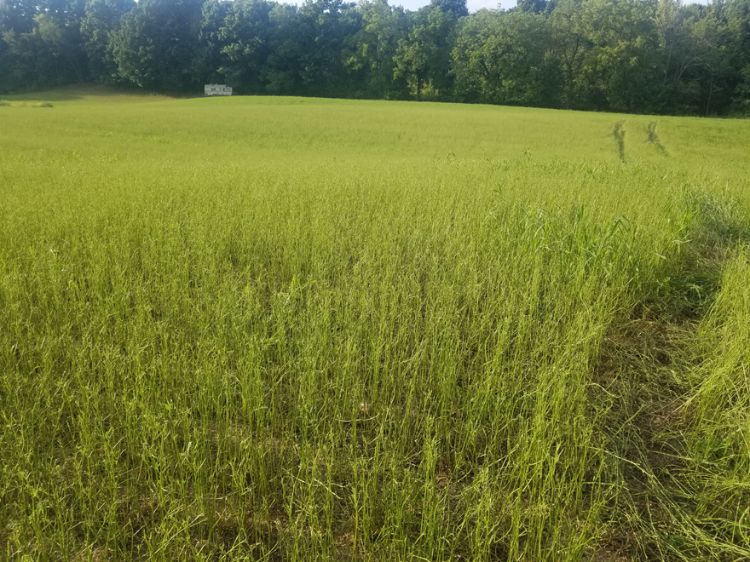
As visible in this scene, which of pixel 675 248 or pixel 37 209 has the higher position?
pixel 37 209

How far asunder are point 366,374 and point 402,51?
183 ft

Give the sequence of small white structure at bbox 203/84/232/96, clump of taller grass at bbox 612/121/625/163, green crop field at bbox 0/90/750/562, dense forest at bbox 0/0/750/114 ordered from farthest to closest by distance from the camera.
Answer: small white structure at bbox 203/84/232/96
dense forest at bbox 0/0/750/114
clump of taller grass at bbox 612/121/625/163
green crop field at bbox 0/90/750/562

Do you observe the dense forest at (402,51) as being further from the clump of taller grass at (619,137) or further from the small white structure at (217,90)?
the clump of taller grass at (619,137)

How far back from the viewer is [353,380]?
2.54 m

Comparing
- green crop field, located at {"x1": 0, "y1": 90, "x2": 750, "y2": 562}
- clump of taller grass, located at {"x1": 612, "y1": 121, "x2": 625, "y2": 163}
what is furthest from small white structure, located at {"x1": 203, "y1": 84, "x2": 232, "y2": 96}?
green crop field, located at {"x1": 0, "y1": 90, "x2": 750, "y2": 562}

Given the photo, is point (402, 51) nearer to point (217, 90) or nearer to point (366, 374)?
point (217, 90)

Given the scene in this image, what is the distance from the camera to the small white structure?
4753 centimetres

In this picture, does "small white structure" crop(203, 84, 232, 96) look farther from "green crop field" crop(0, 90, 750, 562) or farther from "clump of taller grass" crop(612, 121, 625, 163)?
"green crop field" crop(0, 90, 750, 562)

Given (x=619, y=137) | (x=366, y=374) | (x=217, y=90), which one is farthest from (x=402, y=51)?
(x=366, y=374)

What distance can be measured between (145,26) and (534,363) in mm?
58974

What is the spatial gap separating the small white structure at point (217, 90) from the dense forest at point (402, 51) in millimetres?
2934

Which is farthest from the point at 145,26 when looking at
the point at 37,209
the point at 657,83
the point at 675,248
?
the point at 675,248

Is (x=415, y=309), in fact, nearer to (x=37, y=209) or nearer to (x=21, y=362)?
(x=21, y=362)

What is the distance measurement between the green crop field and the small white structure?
152 ft
